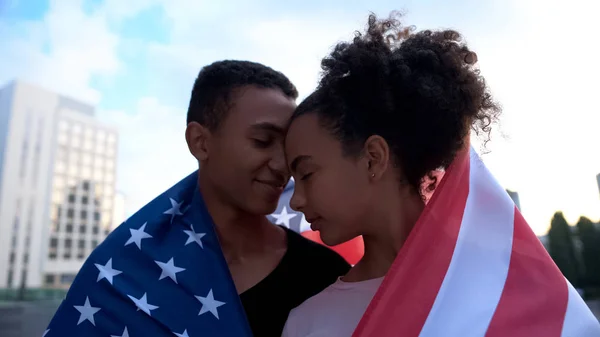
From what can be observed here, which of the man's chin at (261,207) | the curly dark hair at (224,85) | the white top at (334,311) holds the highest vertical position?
the curly dark hair at (224,85)

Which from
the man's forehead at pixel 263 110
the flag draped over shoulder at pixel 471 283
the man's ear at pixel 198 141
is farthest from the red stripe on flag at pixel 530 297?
the man's ear at pixel 198 141

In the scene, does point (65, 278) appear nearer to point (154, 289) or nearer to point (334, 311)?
point (154, 289)

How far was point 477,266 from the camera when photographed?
95 centimetres

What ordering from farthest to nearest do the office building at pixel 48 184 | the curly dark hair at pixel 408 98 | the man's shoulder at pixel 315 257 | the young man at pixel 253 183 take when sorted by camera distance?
the office building at pixel 48 184 → the man's shoulder at pixel 315 257 → the young man at pixel 253 183 → the curly dark hair at pixel 408 98

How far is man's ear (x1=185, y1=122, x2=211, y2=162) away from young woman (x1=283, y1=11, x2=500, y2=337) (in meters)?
0.63

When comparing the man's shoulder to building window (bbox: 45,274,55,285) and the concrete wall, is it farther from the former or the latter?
building window (bbox: 45,274,55,285)

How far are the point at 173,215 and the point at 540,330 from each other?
119 centimetres

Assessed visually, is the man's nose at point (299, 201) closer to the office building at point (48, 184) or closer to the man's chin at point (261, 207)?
the man's chin at point (261, 207)

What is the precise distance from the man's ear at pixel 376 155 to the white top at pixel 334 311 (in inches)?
10.8

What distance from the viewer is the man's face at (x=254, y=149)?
1.50m

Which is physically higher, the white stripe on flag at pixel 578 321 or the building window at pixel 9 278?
the white stripe on flag at pixel 578 321

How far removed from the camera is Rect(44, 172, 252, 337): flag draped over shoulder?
4.27 ft

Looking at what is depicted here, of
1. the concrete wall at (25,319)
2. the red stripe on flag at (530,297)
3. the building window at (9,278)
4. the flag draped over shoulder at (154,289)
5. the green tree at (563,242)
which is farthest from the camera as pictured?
the building window at (9,278)

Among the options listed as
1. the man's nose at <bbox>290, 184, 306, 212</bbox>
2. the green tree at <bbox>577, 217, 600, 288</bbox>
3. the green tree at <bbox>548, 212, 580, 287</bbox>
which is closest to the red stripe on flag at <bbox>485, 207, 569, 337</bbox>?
the man's nose at <bbox>290, 184, 306, 212</bbox>
